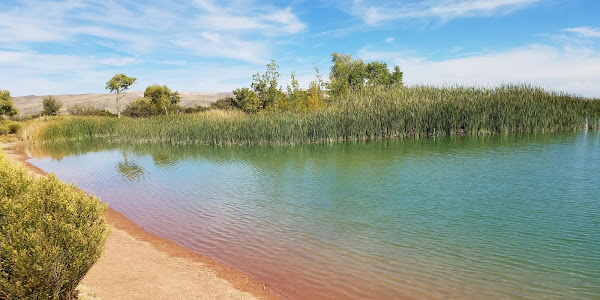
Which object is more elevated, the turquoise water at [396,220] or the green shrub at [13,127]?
the green shrub at [13,127]

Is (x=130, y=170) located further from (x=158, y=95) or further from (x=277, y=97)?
(x=158, y=95)

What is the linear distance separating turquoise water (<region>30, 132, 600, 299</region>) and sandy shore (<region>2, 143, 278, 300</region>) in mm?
358

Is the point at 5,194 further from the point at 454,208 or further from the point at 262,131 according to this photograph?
the point at 262,131

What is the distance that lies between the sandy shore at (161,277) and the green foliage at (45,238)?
0.63 m

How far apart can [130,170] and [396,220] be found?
549 inches

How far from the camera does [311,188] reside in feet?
37.7

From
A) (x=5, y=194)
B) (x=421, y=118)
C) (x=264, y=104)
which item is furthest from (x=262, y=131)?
(x=5, y=194)

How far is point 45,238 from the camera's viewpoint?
3652 millimetres

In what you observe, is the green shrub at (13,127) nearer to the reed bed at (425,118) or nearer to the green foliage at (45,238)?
the reed bed at (425,118)

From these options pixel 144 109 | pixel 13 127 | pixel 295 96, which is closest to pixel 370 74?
pixel 295 96

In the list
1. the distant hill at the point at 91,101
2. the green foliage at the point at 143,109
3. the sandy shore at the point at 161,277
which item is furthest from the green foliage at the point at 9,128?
the distant hill at the point at 91,101

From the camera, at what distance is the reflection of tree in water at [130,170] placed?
1577cm

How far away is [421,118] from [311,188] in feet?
51.1

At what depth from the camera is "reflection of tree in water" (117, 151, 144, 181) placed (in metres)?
15.8
